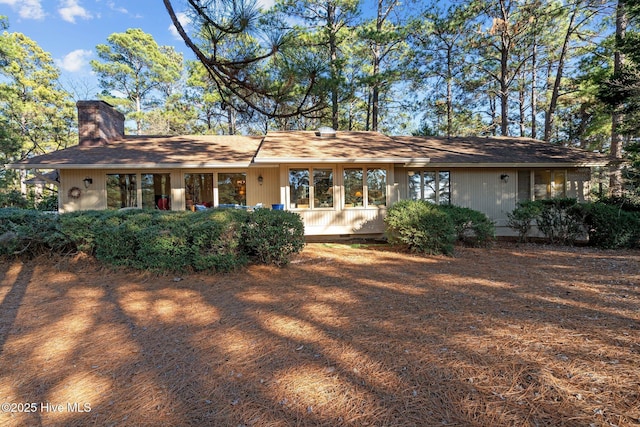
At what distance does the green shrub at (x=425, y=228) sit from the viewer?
6637 millimetres

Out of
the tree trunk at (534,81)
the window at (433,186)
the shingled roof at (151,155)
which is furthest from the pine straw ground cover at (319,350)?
the tree trunk at (534,81)

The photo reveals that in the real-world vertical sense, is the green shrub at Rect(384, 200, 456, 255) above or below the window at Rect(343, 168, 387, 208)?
below

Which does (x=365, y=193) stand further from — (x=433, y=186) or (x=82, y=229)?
(x=82, y=229)

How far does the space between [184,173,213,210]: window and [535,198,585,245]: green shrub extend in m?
9.93

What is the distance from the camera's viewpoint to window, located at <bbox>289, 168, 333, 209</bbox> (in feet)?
29.1

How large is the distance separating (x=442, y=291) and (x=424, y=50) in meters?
17.4

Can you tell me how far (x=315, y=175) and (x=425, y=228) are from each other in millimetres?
3607

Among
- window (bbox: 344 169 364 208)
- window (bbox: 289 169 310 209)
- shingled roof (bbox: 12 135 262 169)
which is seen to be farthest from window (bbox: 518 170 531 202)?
shingled roof (bbox: 12 135 262 169)

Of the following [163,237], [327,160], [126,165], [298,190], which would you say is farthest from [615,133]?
[126,165]

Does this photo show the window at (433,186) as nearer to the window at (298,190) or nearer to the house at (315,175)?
the house at (315,175)

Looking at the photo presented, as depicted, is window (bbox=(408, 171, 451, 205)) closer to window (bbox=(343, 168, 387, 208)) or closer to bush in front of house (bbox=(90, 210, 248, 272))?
window (bbox=(343, 168, 387, 208))

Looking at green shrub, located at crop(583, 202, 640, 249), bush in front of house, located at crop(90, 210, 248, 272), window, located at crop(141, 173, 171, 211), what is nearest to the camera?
bush in front of house, located at crop(90, 210, 248, 272)

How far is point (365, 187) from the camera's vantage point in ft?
29.4

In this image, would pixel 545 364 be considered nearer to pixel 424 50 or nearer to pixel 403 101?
pixel 424 50
